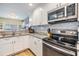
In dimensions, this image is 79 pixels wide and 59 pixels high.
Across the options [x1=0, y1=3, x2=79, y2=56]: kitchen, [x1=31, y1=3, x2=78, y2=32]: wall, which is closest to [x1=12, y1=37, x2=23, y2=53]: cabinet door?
[x1=0, y1=3, x2=79, y2=56]: kitchen

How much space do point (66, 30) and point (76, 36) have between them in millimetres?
157

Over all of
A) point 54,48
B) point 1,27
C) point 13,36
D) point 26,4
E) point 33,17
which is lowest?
point 54,48

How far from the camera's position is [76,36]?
1.24m

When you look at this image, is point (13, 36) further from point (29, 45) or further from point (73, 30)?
point (73, 30)

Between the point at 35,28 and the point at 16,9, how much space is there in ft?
1.38

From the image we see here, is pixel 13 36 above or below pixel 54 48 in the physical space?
above

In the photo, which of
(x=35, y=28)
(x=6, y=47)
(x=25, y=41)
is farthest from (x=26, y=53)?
(x=35, y=28)

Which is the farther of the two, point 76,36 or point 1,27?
point 1,27

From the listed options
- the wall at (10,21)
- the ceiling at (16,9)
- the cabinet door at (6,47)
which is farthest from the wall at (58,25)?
the cabinet door at (6,47)

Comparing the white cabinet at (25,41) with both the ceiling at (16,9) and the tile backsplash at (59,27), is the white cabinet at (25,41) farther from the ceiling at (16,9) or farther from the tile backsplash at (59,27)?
the ceiling at (16,9)

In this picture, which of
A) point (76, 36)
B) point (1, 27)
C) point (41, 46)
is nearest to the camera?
point (76, 36)

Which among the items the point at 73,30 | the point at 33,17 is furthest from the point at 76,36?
the point at 33,17

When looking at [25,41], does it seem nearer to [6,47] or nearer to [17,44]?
[17,44]

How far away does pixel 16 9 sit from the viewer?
1380 mm
